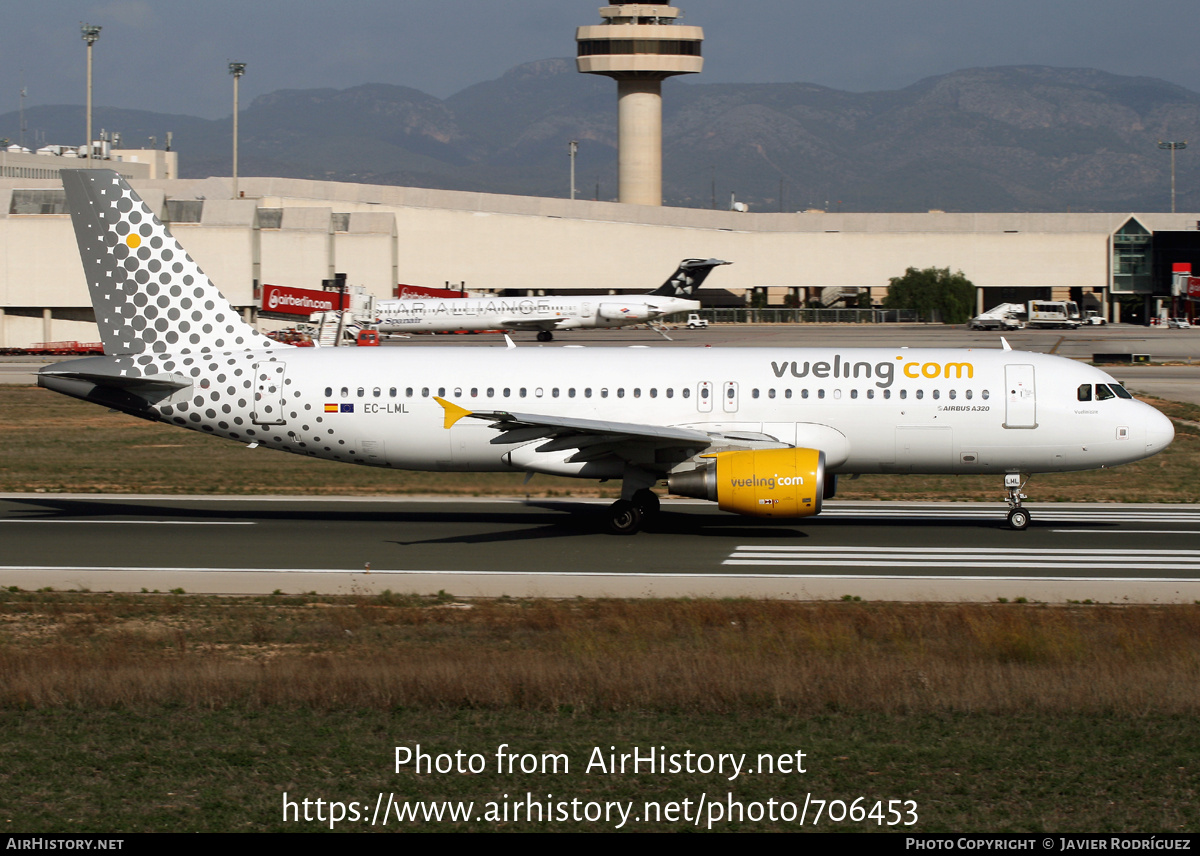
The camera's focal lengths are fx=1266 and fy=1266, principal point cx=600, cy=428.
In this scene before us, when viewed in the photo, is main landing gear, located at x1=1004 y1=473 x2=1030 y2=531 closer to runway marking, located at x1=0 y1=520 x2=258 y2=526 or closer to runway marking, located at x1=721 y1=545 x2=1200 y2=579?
runway marking, located at x1=721 y1=545 x2=1200 y2=579

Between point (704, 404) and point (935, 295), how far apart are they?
118 meters

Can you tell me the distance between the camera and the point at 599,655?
49.6ft

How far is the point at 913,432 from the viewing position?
1019 inches

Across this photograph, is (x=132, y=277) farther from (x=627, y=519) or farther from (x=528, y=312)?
(x=528, y=312)

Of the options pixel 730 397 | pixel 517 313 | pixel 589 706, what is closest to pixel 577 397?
pixel 730 397

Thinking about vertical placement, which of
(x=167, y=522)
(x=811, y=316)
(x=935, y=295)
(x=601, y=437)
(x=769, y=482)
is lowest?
(x=167, y=522)

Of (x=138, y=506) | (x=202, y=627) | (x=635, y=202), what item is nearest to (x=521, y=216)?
(x=635, y=202)

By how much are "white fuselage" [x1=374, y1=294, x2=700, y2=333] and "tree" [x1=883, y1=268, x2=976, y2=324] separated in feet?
151

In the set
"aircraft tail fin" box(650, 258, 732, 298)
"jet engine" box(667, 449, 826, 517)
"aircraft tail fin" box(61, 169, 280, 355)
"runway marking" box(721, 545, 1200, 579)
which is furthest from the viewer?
"aircraft tail fin" box(650, 258, 732, 298)

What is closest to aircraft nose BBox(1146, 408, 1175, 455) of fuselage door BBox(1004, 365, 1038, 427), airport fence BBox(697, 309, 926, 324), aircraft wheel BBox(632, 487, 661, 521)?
fuselage door BBox(1004, 365, 1038, 427)

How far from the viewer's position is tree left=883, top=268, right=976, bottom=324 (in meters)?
137

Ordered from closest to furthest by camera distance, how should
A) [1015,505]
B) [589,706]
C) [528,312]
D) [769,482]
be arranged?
[589,706] < [769,482] < [1015,505] < [528,312]

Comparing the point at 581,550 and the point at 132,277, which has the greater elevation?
the point at 132,277
